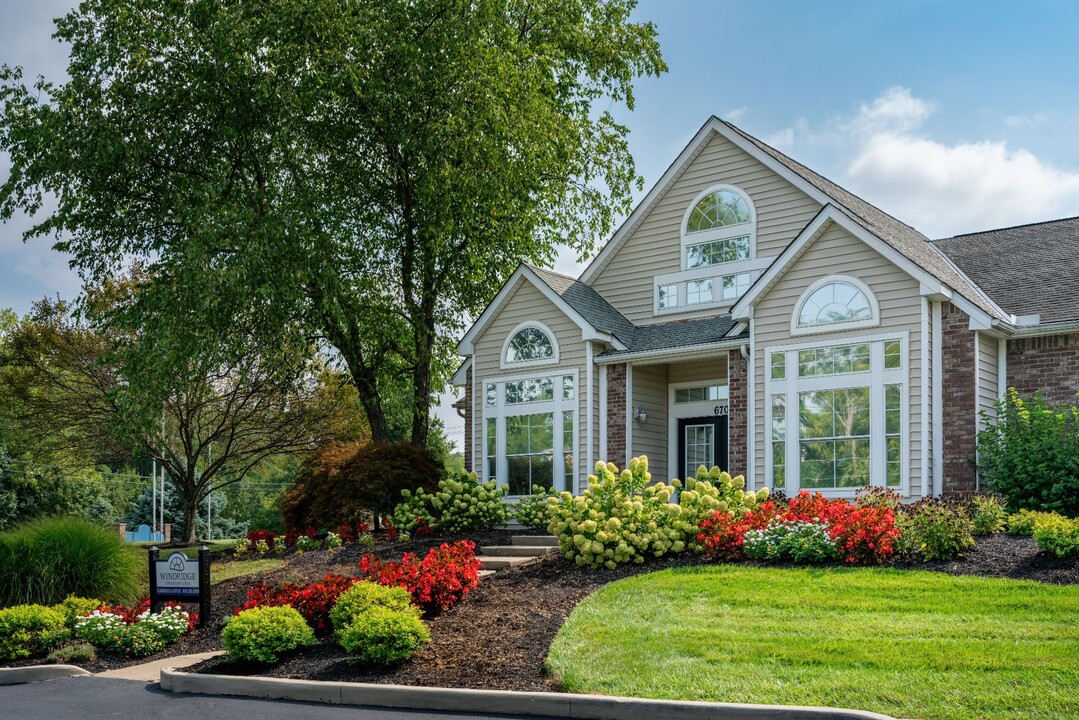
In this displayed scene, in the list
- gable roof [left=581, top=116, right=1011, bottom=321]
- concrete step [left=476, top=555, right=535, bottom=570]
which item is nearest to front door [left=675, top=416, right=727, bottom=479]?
gable roof [left=581, top=116, right=1011, bottom=321]

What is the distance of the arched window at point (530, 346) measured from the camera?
19531mm

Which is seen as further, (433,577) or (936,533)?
(433,577)

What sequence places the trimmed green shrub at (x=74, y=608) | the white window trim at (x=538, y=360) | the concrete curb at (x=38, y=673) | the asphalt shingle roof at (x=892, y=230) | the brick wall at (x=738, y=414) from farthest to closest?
the white window trim at (x=538, y=360)
the brick wall at (x=738, y=414)
the asphalt shingle roof at (x=892, y=230)
the trimmed green shrub at (x=74, y=608)
the concrete curb at (x=38, y=673)

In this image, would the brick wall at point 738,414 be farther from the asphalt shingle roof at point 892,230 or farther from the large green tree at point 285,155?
the large green tree at point 285,155

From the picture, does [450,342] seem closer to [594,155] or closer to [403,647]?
[594,155]

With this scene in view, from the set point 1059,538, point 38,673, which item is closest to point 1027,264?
point 1059,538

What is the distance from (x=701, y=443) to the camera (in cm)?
1944

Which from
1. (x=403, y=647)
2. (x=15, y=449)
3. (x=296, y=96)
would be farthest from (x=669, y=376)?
(x=15, y=449)

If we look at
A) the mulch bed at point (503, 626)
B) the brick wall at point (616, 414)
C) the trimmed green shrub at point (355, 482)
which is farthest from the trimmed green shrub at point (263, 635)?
the brick wall at point (616, 414)

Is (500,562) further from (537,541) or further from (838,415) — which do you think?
(838,415)

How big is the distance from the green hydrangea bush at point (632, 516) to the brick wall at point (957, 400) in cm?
309

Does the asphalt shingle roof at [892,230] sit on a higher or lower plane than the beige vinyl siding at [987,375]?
higher

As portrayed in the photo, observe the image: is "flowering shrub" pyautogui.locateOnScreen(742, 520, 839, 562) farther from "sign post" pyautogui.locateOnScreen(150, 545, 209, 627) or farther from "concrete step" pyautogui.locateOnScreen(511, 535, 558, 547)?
"sign post" pyautogui.locateOnScreen(150, 545, 209, 627)

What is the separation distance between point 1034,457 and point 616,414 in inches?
→ 287
